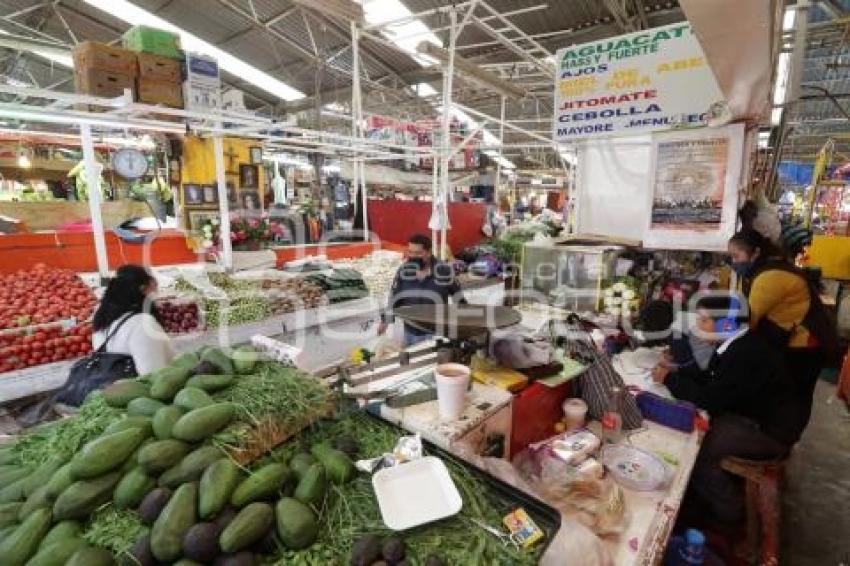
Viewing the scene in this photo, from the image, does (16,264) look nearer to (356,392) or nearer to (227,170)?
(227,170)

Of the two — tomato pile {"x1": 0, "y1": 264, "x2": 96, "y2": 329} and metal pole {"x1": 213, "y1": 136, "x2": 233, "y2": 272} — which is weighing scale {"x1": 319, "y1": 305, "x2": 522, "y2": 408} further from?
metal pole {"x1": 213, "y1": 136, "x2": 233, "y2": 272}

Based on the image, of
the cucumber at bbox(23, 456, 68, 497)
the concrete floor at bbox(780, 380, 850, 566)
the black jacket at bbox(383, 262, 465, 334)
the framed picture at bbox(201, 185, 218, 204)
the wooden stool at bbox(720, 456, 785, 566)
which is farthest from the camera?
the framed picture at bbox(201, 185, 218, 204)

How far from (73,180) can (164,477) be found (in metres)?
9.08

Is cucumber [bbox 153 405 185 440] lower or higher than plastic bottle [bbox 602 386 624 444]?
higher

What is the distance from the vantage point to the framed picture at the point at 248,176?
5.39 meters

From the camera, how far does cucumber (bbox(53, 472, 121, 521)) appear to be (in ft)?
3.63

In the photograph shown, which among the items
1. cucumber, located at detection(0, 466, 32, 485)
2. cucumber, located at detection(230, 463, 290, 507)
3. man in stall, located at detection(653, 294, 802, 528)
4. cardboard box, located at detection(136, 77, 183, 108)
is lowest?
man in stall, located at detection(653, 294, 802, 528)

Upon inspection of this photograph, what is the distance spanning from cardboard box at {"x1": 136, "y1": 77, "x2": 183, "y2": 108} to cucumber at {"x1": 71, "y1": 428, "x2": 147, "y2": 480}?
357cm

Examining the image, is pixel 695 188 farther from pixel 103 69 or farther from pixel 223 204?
pixel 103 69

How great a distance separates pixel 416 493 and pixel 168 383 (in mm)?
925

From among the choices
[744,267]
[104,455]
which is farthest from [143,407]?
[744,267]

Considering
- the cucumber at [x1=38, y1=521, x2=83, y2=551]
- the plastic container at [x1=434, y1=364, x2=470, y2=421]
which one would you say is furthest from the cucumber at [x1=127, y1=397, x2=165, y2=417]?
the plastic container at [x1=434, y1=364, x2=470, y2=421]

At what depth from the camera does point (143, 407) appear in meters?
1.38

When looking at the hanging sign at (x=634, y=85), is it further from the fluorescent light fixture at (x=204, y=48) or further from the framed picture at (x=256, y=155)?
the fluorescent light fixture at (x=204, y=48)
